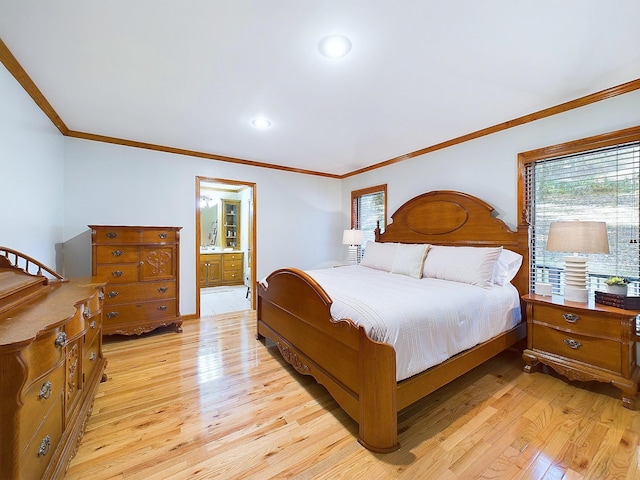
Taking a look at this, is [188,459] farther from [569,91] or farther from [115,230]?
[569,91]

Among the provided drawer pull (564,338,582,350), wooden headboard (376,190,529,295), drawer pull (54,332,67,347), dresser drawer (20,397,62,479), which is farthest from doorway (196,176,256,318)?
drawer pull (564,338,582,350)

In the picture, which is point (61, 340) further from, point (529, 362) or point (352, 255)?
point (352, 255)

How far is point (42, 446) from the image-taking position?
1.12m

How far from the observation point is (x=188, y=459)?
58.1 inches

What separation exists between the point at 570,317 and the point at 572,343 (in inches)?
7.9

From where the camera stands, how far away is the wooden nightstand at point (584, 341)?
1.91 m

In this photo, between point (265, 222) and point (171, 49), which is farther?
point (265, 222)

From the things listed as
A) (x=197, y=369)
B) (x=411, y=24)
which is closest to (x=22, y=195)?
(x=197, y=369)

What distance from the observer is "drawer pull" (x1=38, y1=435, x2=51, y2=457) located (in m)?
1.11

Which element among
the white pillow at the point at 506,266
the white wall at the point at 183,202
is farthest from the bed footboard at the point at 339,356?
the white wall at the point at 183,202

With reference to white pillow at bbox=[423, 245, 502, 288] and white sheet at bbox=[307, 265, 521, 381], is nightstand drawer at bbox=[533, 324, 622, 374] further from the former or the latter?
white pillow at bbox=[423, 245, 502, 288]

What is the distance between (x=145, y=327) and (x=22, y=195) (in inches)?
68.2

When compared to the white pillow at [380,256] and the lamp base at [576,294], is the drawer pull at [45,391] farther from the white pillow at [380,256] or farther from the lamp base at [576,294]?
the lamp base at [576,294]

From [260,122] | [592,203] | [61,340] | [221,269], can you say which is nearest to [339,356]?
[61,340]
